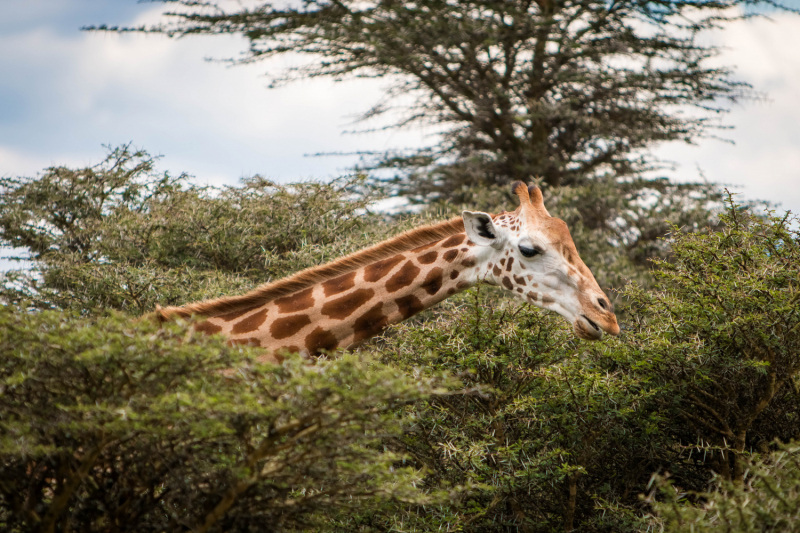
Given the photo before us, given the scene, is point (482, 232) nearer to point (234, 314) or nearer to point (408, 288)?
point (408, 288)

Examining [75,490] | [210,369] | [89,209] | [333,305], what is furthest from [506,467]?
[89,209]


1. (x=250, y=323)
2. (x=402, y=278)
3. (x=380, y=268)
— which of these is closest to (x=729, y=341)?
(x=402, y=278)

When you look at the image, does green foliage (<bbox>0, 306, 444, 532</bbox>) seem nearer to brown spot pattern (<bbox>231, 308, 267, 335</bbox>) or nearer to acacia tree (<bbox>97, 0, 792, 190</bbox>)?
brown spot pattern (<bbox>231, 308, 267, 335</bbox>)

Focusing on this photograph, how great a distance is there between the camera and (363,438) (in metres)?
3.96

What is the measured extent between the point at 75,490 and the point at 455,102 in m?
16.3

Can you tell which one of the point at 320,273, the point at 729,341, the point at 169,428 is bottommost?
the point at 729,341

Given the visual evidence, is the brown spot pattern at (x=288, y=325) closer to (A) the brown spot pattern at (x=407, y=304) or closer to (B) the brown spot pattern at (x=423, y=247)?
(A) the brown spot pattern at (x=407, y=304)

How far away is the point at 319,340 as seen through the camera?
19.3 ft

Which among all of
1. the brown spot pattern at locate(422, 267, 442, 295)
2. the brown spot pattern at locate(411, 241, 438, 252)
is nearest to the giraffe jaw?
the brown spot pattern at locate(422, 267, 442, 295)

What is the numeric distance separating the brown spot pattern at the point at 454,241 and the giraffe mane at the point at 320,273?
145mm

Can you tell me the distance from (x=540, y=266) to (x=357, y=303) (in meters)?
1.50

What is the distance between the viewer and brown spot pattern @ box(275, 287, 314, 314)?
6051mm

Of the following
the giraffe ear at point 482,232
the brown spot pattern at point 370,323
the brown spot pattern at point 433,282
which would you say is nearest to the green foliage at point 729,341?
the giraffe ear at point 482,232

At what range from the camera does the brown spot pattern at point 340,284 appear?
20.0ft
